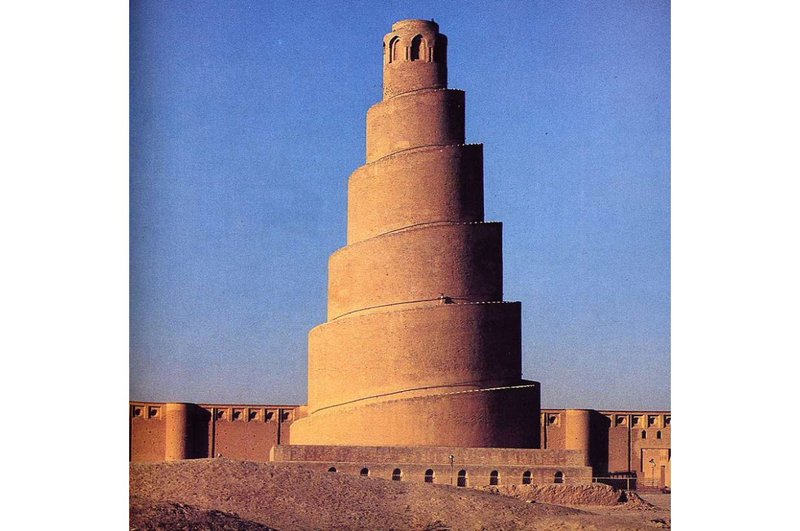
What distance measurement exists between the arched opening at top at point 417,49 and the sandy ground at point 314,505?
7937 millimetres

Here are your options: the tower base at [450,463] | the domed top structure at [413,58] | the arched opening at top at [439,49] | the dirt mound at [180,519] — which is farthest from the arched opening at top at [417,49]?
the dirt mound at [180,519]

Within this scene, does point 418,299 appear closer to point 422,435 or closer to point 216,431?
point 422,435

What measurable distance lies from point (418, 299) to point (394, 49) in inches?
181

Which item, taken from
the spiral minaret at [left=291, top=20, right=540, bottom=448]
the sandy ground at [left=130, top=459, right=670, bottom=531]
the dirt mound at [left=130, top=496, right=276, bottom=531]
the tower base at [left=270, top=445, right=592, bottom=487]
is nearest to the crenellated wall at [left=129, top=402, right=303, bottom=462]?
the spiral minaret at [left=291, top=20, right=540, bottom=448]

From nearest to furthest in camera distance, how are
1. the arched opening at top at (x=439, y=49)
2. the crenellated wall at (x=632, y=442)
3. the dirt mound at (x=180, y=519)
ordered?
the dirt mound at (x=180, y=519) < the arched opening at top at (x=439, y=49) < the crenellated wall at (x=632, y=442)

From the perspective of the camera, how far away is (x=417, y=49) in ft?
71.5

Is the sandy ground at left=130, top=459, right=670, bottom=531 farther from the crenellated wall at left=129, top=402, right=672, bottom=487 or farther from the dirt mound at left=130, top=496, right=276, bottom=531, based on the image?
the crenellated wall at left=129, top=402, right=672, bottom=487

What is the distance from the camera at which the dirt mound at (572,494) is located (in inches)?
746

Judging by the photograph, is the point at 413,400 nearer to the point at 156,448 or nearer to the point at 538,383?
the point at 538,383

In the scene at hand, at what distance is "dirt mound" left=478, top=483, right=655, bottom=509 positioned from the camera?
19.0 m

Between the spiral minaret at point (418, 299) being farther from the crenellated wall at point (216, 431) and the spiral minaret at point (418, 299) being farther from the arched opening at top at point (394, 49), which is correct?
the crenellated wall at point (216, 431)

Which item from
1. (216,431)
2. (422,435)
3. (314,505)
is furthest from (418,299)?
(216,431)

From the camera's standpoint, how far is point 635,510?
1870cm
